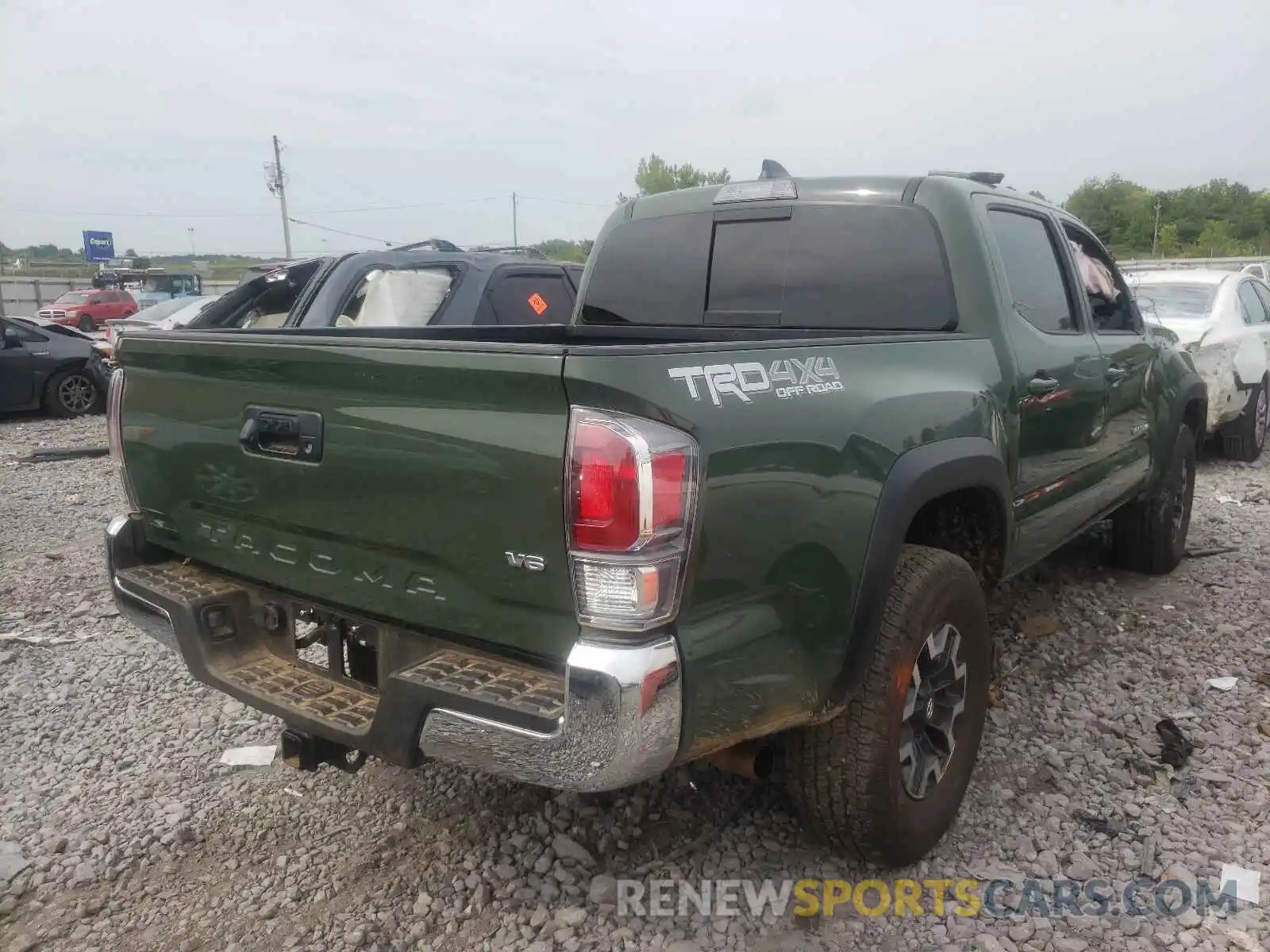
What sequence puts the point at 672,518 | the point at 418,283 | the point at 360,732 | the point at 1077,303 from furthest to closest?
the point at 418,283 → the point at 1077,303 → the point at 360,732 → the point at 672,518

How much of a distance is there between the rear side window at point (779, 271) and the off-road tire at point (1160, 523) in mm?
2471

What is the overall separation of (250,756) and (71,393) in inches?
418

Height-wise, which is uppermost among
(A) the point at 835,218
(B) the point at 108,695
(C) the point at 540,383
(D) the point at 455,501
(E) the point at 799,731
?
(A) the point at 835,218

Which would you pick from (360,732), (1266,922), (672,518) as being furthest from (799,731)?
(1266,922)

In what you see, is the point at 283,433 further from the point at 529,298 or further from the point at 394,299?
the point at 529,298

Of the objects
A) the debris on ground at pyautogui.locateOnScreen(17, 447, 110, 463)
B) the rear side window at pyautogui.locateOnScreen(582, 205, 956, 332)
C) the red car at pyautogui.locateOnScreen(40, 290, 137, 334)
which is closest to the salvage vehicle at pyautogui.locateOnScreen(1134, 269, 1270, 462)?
the rear side window at pyautogui.locateOnScreen(582, 205, 956, 332)

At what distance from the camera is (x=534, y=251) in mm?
8609

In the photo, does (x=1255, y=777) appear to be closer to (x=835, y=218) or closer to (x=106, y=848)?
(x=835, y=218)

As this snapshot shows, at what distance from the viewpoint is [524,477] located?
192cm

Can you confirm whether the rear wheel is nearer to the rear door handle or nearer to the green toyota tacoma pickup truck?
the green toyota tacoma pickup truck

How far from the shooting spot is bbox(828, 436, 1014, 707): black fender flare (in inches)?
89.4

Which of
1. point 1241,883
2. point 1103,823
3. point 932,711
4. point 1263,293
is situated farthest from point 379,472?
point 1263,293

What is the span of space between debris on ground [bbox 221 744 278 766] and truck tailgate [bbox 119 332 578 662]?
3.17 feet

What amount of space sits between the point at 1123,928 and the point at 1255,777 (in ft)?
3.45
